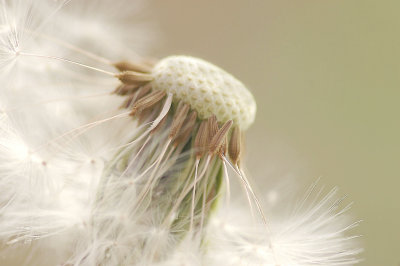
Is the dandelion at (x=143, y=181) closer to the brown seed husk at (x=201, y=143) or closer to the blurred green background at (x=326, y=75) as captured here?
the brown seed husk at (x=201, y=143)

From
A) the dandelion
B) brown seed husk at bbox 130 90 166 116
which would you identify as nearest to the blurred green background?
the dandelion

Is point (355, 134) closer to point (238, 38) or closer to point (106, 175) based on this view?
point (238, 38)

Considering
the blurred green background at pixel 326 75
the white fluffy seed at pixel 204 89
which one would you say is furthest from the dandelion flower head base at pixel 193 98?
the blurred green background at pixel 326 75

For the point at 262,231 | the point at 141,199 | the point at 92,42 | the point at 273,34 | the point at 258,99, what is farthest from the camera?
the point at 273,34

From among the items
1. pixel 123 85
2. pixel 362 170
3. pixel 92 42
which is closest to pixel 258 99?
pixel 362 170

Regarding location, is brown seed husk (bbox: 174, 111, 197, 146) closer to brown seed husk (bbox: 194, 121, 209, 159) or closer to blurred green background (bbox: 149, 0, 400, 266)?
brown seed husk (bbox: 194, 121, 209, 159)

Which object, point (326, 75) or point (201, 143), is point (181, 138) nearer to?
point (201, 143)
